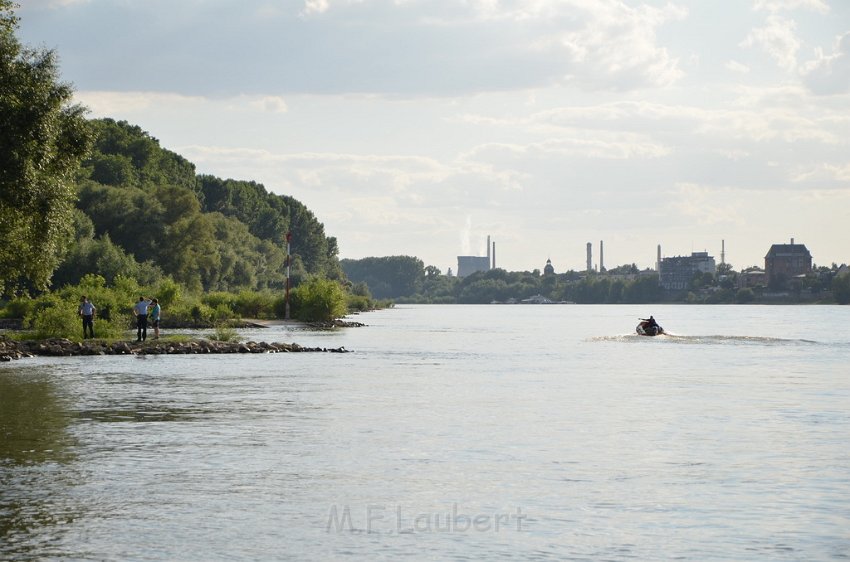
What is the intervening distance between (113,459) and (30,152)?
27.2 metres

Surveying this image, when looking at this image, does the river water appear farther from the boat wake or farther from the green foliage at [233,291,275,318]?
the green foliage at [233,291,275,318]

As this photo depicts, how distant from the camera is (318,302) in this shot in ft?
363

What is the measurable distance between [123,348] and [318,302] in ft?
190

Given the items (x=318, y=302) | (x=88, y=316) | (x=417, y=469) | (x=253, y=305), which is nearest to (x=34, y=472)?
(x=417, y=469)

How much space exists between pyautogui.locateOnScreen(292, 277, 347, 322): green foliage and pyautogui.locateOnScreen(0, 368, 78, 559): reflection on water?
79.2m

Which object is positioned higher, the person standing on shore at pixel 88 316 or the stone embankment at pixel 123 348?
the person standing on shore at pixel 88 316

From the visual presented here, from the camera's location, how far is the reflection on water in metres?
13.8

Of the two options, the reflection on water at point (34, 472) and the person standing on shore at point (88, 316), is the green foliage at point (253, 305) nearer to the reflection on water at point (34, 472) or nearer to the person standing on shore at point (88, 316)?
the person standing on shore at point (88, 316)

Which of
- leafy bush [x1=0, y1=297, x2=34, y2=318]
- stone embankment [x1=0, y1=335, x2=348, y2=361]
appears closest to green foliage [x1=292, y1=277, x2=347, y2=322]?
leafy bush [x1=0, y1=297, x2=34, y2=318]

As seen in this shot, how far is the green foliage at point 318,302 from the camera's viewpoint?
362ft

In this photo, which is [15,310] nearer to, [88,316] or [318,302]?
[88,316]

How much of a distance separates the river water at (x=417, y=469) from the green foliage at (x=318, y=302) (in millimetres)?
70798

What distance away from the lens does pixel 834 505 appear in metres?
16.4

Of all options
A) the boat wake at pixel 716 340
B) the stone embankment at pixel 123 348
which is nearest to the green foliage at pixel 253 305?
the boat wake at pixel 716 340
